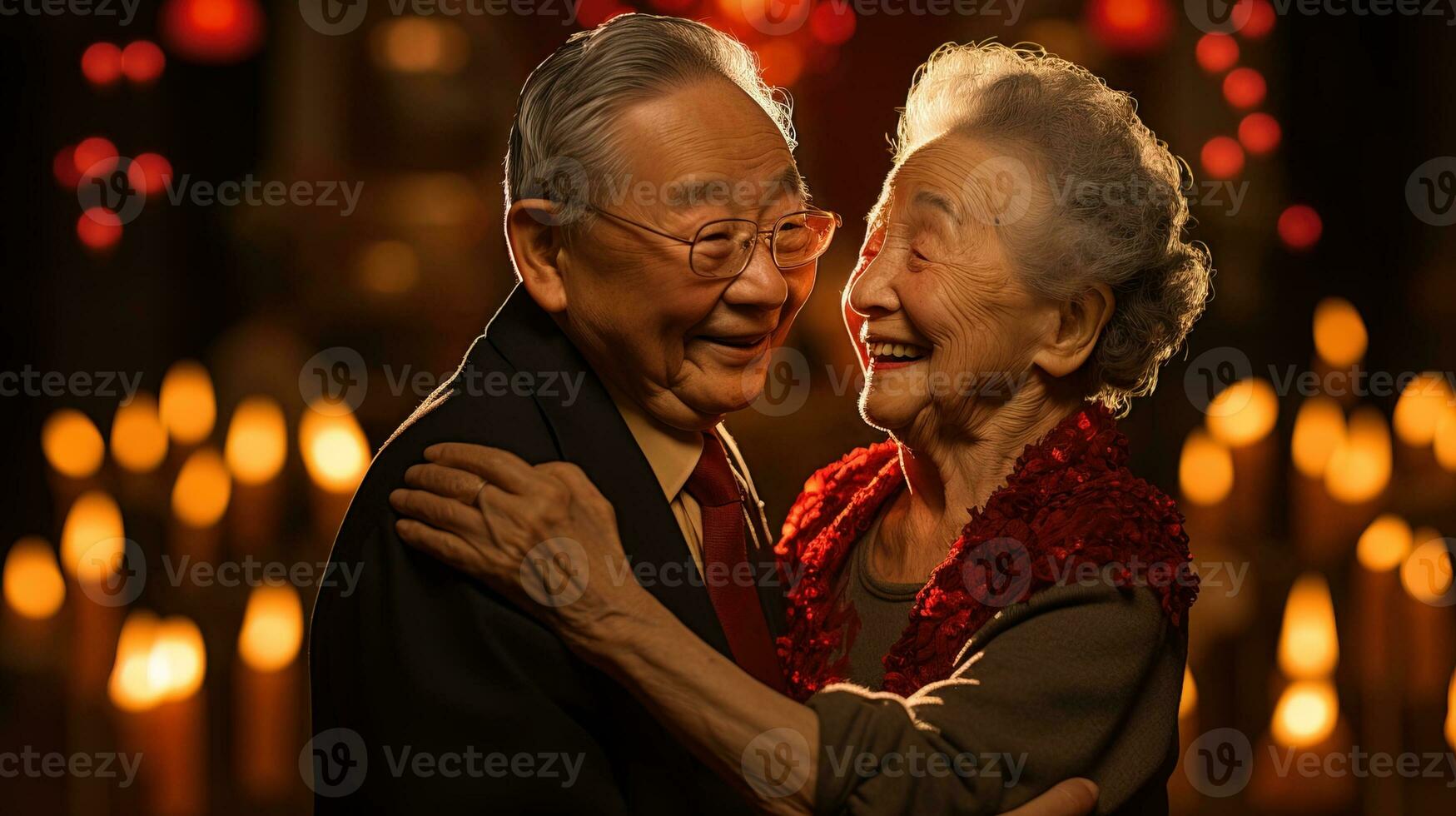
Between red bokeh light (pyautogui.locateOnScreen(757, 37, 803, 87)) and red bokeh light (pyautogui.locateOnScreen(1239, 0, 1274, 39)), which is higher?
red bokeh light (pyautogui.locateOnScreen(757, 37, 803, 87))

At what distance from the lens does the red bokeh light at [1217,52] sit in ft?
10.9

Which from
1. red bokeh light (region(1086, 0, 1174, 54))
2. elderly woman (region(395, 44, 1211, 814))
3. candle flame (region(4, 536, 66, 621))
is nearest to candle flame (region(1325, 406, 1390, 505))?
red bokeh light (region(1086, 0, 1174, 54))

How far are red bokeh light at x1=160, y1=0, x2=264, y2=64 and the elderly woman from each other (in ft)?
5.99

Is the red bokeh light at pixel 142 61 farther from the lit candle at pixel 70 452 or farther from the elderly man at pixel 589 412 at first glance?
the elderly man at pixel 589 412

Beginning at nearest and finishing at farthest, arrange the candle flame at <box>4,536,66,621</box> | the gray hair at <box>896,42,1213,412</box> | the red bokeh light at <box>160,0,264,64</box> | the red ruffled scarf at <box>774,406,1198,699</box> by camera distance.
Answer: the red ruffled scarf at <box>774,406,1198,699</box>
the gray hair at <box>896,42,1213,412</box>
the candle flame at <box>4,536,66,621</box>
the red bokeh light at <box>160,0,264,64</box>

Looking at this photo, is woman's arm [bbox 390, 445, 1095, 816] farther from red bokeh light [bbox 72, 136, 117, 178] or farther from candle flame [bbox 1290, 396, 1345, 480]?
candle flame [bbox 1290, 396, 1345, 480]

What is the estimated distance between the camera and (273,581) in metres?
3.12

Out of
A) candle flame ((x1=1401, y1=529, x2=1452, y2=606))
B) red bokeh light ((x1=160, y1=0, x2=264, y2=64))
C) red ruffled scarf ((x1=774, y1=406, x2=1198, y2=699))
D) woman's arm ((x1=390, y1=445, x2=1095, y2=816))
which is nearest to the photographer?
woman's arm ((x1=390, y1=445, x2=1095, y2=816))

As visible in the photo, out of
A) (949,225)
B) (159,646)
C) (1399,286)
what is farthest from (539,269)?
Answer: (1399,286)

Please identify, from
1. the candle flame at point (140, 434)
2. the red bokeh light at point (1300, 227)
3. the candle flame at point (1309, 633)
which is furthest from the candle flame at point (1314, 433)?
the candle flame at point (140, 434)

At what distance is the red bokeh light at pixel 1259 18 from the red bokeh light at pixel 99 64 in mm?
2618

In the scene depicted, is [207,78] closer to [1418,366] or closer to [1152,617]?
[1152,617]

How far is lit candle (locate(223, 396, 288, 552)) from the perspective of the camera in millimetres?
3094

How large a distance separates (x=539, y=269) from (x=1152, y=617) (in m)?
0.82
